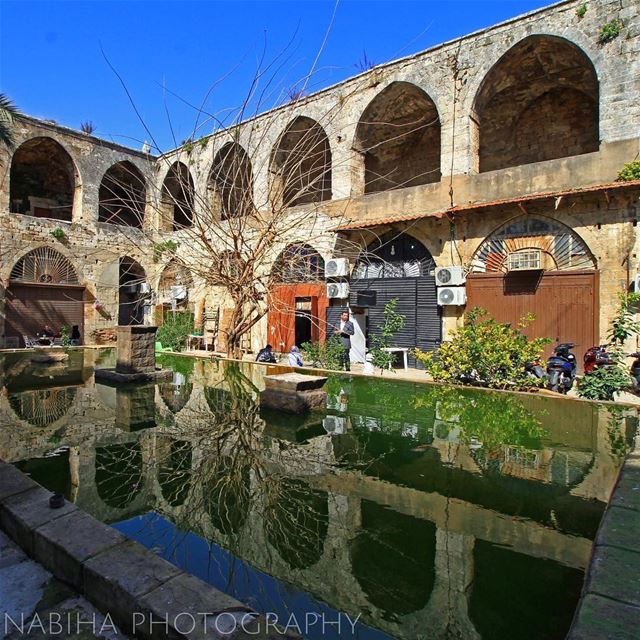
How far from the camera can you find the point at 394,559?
260cm

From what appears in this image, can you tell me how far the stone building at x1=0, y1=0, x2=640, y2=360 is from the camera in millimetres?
9656

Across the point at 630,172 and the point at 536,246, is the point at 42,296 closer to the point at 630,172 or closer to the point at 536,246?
the point at 536,246

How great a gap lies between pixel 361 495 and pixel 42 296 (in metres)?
18.5

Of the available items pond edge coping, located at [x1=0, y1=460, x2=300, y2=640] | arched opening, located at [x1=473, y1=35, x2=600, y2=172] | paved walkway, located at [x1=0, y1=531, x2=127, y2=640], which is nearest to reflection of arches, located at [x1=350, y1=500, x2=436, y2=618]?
pond edge coping, located at [x1=0, y1=460, x2=300, y2=640]

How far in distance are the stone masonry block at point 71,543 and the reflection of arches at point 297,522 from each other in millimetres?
939

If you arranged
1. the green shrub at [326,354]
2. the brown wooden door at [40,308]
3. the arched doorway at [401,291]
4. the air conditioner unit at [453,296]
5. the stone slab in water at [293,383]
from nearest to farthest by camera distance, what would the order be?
1. the stone slab in water at [293,383]
2. the green shrub at [326,354]
3. the air conditioner unit at [453,296]
4. the arched doorway at [401,291]
5. the brown wooden door at [40,308]

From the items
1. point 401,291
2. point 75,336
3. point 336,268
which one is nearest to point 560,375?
point 401,291

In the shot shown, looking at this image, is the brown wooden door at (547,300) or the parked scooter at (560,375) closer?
the parked scooter at (560,375)

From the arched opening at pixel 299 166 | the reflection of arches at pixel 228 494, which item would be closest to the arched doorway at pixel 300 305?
the arched opening at pixel 299 166

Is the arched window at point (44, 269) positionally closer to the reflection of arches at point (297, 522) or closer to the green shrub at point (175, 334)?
the green shrub at point (175, 334)

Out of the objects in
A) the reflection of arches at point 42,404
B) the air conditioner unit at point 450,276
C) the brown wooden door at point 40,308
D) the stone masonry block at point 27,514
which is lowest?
the reflection of arches at point 42,404

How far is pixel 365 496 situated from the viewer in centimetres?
343

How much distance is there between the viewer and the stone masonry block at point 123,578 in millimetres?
1939

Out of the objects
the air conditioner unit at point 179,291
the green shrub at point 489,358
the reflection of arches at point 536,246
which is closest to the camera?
the green shrub at point 489,358
